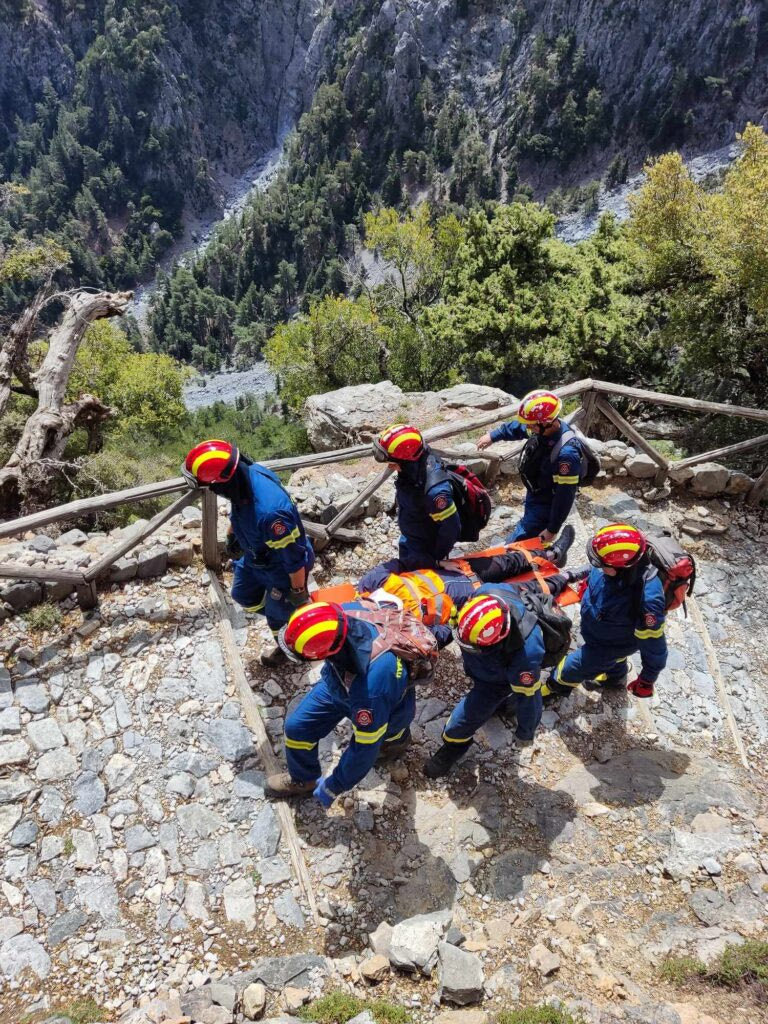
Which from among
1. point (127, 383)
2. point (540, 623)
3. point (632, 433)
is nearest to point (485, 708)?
point (540, 623)

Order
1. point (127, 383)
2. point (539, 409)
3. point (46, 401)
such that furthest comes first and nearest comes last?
point (127, 383) → point (46, 401) → point (539, 409)

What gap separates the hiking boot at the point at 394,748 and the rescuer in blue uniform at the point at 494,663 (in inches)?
9.8

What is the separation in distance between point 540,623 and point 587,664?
914 millimetres

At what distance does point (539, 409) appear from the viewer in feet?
19.9

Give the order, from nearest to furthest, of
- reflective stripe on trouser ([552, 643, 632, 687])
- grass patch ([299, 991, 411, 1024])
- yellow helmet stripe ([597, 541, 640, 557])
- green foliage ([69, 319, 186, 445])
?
grass patch ([299, 991, 411, 1024]) < yellow helmet stripe ([597, 541, 640, 557]) < reflective stripe on trouser ([552, 643, 632, 687]) < green foliage ([69, 319, 186, 445])

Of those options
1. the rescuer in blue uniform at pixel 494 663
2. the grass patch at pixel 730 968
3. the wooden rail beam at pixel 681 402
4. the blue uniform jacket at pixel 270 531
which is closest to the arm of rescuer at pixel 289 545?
the blue uniform jacket at pixel 270 531

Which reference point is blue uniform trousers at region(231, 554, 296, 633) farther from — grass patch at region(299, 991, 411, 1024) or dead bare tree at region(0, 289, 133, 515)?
dead bare tree at region(0, 289, 133, 515)

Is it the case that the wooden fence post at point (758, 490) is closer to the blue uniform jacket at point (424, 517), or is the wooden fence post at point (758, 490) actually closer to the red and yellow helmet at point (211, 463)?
the blue uniform jacket at point (424, 517)

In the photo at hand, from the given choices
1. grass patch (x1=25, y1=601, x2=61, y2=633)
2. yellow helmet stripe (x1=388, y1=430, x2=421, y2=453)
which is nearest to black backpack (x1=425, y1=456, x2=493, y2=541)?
yellow helmet stripe (x1=388, y1=430, x2=421, y2=453)

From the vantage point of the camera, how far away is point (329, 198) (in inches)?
3720

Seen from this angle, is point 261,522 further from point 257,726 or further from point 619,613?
point 619,613

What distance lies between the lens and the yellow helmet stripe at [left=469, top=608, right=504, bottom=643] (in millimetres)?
4125

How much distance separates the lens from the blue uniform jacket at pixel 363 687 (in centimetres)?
406

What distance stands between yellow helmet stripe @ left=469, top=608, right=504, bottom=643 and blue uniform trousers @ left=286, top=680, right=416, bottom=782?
0.78 m
